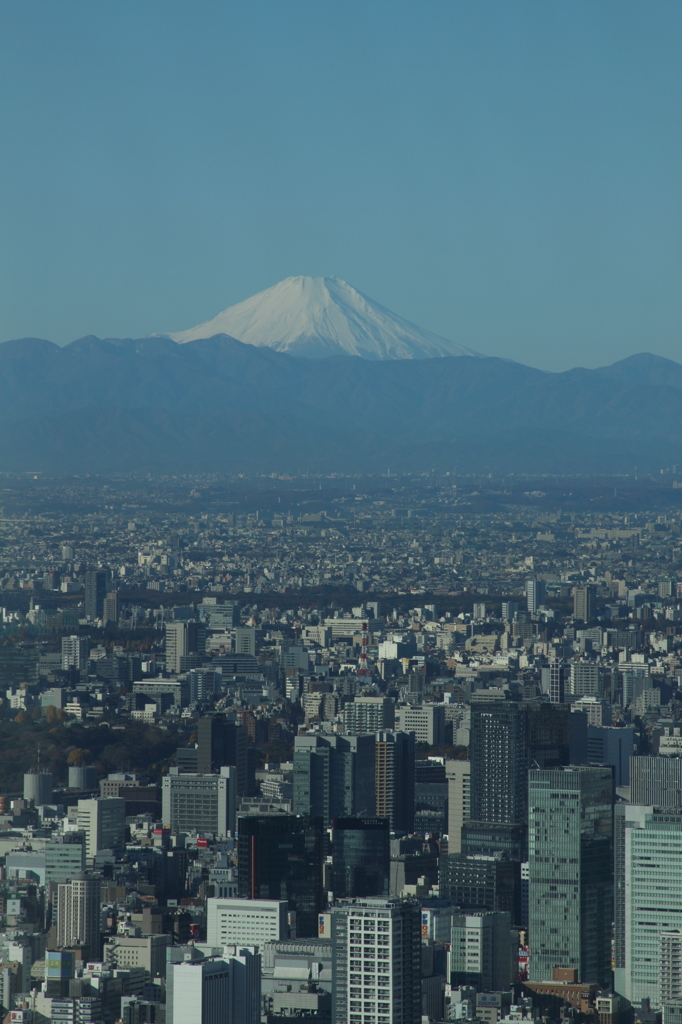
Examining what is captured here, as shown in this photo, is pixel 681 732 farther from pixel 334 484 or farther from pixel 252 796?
pixel 334 484

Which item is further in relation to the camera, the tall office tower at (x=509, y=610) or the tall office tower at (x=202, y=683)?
the tall office tower at (x=509, y=610)

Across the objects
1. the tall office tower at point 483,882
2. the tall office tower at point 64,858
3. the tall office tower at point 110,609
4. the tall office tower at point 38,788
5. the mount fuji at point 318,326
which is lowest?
the tall office tower at point 38,788

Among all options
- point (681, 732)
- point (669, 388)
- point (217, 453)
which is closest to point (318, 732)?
point (681, 732)

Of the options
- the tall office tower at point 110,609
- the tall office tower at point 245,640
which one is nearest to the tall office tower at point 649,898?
the tall office tower at point 245,640

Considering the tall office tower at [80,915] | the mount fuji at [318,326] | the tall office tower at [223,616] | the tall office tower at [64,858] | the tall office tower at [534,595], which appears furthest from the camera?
the mount fuji at [318,326]

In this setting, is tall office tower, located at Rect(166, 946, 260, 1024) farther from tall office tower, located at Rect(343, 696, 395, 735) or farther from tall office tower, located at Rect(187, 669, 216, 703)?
tall office tower, located at Rect(187, 669, 216, 703)

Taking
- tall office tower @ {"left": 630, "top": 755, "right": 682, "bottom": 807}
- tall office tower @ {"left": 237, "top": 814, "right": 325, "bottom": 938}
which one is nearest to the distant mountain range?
tall office tower @ {"left": 630, "top": 755, "right": 682, "bottom": 807}

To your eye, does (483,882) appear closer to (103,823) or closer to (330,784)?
(330,784)

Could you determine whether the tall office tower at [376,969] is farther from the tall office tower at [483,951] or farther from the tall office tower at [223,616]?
the tall office tower at [223,616]
